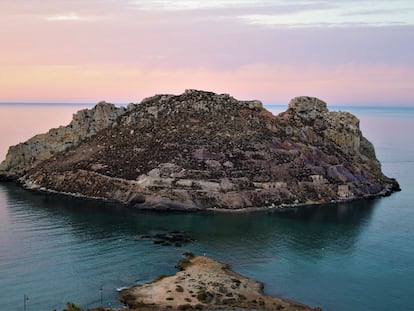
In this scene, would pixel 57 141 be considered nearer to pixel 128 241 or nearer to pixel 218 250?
pixel 128 241

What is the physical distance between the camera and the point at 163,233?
382 feet

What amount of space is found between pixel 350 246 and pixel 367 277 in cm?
1933

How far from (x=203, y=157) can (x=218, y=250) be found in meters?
53.5

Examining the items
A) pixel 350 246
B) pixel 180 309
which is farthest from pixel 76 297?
pixel 350 246

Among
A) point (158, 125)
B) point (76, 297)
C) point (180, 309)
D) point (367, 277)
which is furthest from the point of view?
point (158, 125)

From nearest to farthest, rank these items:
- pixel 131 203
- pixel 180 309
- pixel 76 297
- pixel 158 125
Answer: pixel 180 309, pixel 76 297, pixel 131 203, pixel 158 125

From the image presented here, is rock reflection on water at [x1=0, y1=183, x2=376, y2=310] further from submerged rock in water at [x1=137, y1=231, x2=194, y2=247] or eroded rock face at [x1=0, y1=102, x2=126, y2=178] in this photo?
eroded rock face at [x1=0, y1=102, x2=126, y2=178]

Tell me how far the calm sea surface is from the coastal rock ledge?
27.3 feet

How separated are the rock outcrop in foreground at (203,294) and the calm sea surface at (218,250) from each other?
3.04 m

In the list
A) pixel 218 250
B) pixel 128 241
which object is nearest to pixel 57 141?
pixel 128 241

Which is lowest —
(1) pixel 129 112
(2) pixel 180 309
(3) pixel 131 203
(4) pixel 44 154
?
(2) pixel 180 309

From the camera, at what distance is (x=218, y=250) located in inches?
4129

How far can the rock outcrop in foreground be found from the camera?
245ft

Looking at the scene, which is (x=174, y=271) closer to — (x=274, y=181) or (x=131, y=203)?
(x=131, y=203)
